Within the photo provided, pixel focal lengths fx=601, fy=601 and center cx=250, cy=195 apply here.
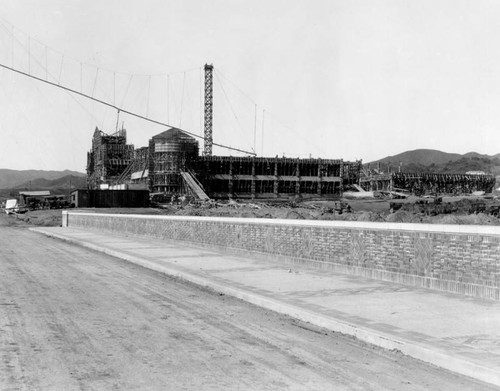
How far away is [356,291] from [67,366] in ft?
22.7

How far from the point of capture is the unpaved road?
622 cm

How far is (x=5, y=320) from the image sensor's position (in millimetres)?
9477

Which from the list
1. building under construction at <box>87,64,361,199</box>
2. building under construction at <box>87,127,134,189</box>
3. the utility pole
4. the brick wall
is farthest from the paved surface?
the utility pole

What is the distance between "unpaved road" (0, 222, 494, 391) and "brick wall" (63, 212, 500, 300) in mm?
3645

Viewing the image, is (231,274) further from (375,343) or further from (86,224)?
(86,224)

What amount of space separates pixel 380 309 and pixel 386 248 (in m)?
3.58

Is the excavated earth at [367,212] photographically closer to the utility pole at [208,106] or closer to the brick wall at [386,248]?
the brick wall at [386,248]

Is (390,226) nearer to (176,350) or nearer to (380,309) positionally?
(380,309)

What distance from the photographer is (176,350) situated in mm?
7582

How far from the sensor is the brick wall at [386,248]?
10.9 metres

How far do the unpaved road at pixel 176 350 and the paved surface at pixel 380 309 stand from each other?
0.24m

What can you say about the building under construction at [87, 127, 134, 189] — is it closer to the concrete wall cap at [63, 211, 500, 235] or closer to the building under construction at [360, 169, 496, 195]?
the building under construction at [360, 169, 496, 195]

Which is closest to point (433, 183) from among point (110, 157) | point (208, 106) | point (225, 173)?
point (225, 173)

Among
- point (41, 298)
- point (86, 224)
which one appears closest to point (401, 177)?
point (86, 224)
